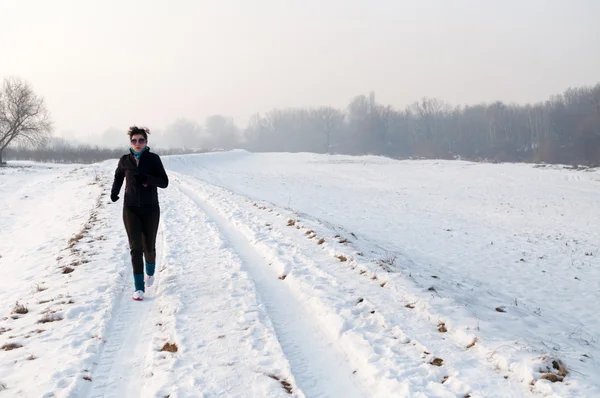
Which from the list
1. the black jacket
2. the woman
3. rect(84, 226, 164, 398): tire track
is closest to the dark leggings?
the woman

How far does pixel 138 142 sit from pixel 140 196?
0.82 m

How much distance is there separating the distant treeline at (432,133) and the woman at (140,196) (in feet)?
180

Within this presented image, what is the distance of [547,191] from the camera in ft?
91.9

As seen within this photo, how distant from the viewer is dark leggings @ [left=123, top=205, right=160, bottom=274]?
611cm

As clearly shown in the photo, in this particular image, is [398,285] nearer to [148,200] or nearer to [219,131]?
[148,200]

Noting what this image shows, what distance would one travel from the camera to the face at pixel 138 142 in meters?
5.90

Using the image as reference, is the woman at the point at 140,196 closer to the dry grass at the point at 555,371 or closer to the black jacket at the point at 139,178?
the black jacket at the point at 139,178

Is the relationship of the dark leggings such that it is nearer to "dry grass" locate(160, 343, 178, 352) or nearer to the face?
the face

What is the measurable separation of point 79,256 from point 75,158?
57.3 metres

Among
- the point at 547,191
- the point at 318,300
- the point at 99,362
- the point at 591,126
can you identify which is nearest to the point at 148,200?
the point at 99,362

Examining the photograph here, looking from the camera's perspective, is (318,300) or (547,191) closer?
(318,300)

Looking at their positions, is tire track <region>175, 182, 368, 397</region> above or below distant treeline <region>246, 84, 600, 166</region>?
below

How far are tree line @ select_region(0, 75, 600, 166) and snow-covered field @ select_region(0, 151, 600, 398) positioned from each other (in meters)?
42.4

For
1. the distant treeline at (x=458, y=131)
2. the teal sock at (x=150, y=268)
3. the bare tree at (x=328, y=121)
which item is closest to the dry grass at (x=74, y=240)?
the teal sock at (x=150, y=268)
